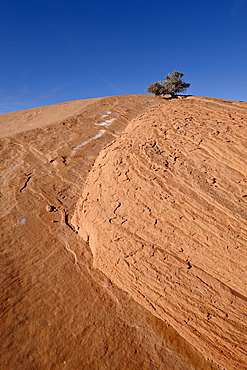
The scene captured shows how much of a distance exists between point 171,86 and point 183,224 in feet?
45.3

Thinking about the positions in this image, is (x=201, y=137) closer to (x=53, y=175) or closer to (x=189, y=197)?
(x=189, y=197)

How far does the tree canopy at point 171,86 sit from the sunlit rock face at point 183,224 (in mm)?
11918

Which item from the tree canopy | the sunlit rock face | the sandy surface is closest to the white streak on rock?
the sandy surface

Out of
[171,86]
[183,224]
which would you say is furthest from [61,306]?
[171,86]

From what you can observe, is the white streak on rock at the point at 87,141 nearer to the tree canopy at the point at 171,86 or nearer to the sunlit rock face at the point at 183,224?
the sunlit rock face at the point at 183,224

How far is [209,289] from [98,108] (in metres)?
9.27

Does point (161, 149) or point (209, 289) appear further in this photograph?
point (161, 149)

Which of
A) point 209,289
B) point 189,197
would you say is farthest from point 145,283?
point 189,197

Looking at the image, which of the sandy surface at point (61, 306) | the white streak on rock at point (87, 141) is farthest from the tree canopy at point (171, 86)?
the sandy surface at point (61, 306)

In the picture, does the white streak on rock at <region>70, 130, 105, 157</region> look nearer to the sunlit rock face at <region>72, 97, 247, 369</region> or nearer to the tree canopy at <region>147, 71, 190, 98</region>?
the sunlit rock face at <region>72, 97, 247, 369</region>

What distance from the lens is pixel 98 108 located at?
9938 millimetres

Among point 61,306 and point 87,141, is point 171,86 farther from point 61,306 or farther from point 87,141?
point 61,306

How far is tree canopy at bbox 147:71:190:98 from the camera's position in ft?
46.2

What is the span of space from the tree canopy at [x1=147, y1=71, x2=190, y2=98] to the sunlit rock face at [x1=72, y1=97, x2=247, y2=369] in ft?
39.1
